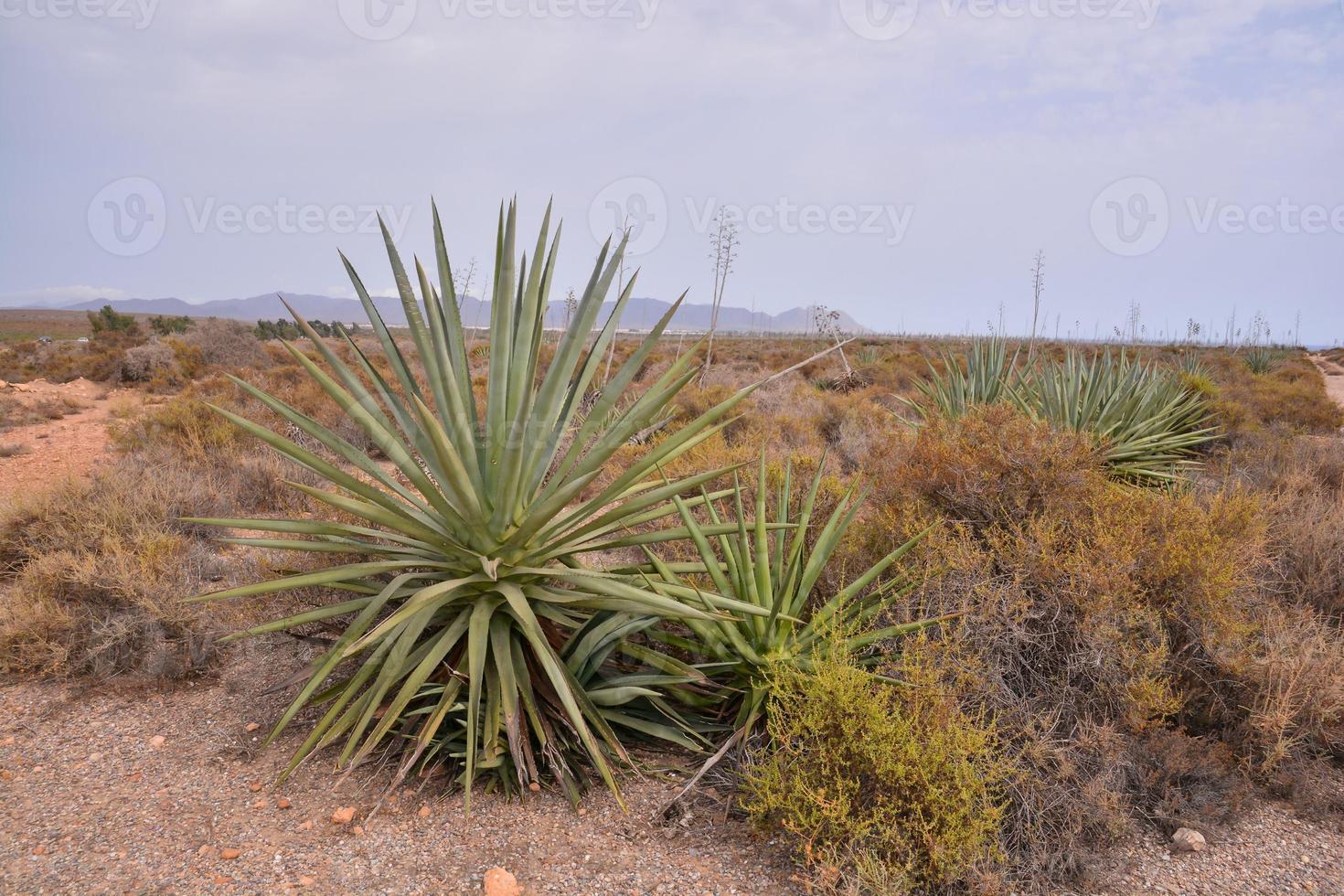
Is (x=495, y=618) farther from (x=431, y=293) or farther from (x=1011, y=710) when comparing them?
(x=1011, y=710)

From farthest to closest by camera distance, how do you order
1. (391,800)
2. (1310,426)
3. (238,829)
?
1. (1310,426)
2. (391,800)
3. (238,829)

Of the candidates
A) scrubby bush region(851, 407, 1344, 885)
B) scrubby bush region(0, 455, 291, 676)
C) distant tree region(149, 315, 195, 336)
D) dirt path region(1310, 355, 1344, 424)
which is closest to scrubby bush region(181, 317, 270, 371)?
distant tree region(149, 315, 195, 336)

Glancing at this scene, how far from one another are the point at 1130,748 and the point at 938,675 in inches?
38.0

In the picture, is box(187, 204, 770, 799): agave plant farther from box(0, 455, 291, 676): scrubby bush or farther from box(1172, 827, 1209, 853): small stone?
box(1172, 827, 1209, 853): small stone

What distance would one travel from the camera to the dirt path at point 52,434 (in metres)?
8.70

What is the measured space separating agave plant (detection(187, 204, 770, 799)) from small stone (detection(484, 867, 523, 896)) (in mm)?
419

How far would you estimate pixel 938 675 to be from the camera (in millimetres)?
3207

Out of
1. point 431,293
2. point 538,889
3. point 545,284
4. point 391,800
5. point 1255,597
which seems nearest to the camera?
point 538,889

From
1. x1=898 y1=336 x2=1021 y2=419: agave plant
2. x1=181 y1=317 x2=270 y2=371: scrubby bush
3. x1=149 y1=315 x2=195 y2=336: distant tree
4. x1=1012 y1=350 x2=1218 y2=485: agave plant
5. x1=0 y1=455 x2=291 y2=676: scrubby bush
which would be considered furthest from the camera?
x1=149 y1=315 x2=195 y2=336: distant tree

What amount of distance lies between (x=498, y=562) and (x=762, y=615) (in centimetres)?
121

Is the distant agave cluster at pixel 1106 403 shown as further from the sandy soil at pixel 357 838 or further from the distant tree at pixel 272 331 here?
the distant tree at pixel 272 331

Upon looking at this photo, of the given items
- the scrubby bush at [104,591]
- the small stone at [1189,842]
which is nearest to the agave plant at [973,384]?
the small stone at [1189,842]

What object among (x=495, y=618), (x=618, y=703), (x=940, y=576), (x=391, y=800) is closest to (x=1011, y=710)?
(x=940, y=576)

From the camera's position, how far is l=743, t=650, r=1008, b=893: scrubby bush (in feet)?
8.93
